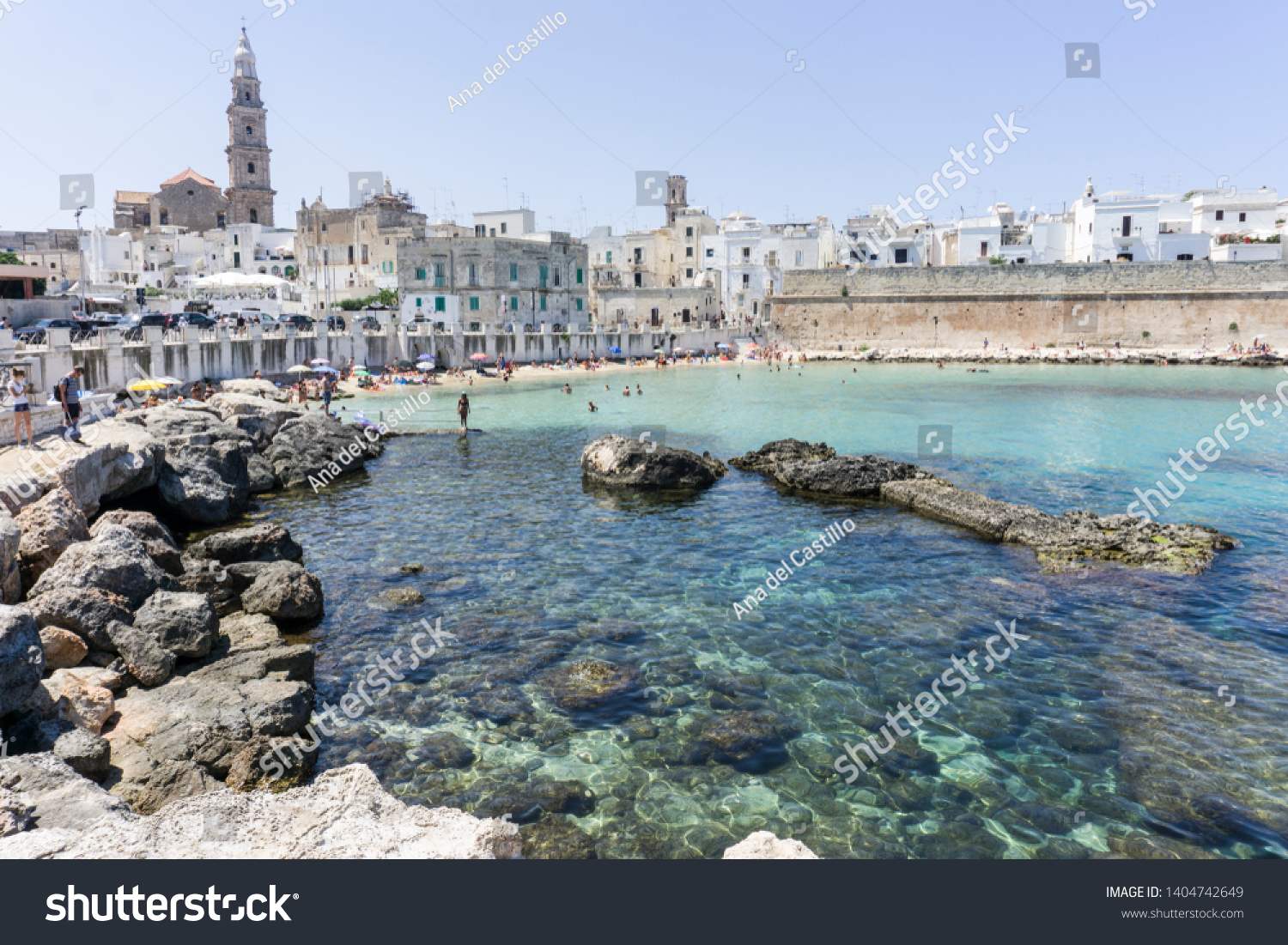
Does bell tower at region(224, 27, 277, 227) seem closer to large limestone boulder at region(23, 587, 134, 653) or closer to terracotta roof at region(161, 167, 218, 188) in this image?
terracotta roof at region(161, 167, 218, 188)

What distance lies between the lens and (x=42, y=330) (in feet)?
112

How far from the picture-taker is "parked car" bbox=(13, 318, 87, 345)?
33.5 metres

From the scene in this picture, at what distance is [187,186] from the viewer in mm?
83500


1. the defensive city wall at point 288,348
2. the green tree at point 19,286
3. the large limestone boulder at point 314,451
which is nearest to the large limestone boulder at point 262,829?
Answer: the large limestone boulder at point 314,451

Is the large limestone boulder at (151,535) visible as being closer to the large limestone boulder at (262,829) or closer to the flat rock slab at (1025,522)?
the large limestone boulder at (262,829)

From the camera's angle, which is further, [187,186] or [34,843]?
[187,186]

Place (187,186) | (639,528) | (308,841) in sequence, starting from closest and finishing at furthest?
(308,841)
(639,528)
(187,186)

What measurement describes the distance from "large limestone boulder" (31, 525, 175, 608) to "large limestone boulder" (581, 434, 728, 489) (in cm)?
1136

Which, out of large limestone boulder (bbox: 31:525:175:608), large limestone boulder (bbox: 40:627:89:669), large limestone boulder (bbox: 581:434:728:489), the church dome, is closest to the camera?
large limestone boulder (bbox: 40:627:89:669)

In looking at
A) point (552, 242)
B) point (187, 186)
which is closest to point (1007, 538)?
point (552, 242)

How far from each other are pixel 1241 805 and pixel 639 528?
11.0m

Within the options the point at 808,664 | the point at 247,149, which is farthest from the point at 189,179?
the point at 808,664

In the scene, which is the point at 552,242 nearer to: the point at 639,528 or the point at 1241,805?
the point at 639,528

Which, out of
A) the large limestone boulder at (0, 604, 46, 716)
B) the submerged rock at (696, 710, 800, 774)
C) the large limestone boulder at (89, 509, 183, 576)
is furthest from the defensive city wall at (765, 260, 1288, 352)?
the large limestone boulder at (0, 604, 46, 716)
